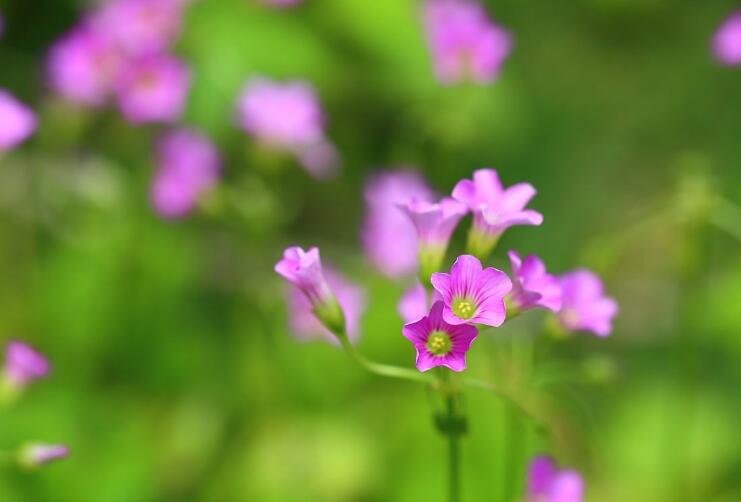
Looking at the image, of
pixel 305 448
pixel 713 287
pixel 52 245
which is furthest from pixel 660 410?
pixel 52 245

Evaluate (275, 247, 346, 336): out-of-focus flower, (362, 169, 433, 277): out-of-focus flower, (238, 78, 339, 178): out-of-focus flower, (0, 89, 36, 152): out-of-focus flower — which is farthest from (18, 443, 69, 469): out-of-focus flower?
(362, 169, 433, 277): out-of-focus flower

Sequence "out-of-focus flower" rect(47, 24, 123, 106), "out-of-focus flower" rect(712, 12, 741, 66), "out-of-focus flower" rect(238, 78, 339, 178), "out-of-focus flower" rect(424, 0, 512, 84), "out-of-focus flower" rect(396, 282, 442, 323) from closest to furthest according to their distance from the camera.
Answer: 1. "out-of-focus flower" rect(396, 282, 442, 323)
2. "out-of-focus flower" rect(712, 12, 741, 66)
3. "out-of-focus flower" rect(424, 0, 512, 84)
4. "out-of-focus flower" rect(238, 78, 339, 178)
5. "out-of-focus flower" rect(47, 24, 123, 106)

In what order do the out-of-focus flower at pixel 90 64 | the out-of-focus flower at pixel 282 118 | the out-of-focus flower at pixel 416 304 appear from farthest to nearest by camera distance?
1. the out-of-focus flower at pixel 90 64
2. the out-of-focus flower at pixel 282 118
3. the out-of-focus flower at pixel 416 304

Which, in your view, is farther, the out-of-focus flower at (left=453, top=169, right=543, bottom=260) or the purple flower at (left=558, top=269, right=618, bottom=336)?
the purple flower at (left=558, top=269, right=618, bottom=336)

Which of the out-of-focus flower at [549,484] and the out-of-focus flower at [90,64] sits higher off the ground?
the out-of-focus flower at [90,64]

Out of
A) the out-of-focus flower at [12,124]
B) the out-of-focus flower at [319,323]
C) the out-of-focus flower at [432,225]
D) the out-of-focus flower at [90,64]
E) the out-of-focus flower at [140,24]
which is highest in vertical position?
the out-of-focus flower at [140,24]

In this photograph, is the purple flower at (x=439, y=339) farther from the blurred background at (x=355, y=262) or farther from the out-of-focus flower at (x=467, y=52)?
the out-of-focus flower at (x=467, y=52)

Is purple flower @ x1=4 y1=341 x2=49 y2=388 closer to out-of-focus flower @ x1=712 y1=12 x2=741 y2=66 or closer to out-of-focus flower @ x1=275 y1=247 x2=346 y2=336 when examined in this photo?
out-of-focus flower @ x1=275 y1=247 x2=346 y2=336

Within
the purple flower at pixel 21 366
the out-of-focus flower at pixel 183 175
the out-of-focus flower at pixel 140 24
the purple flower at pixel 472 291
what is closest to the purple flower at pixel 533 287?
the purple flower at pixel 472 291
